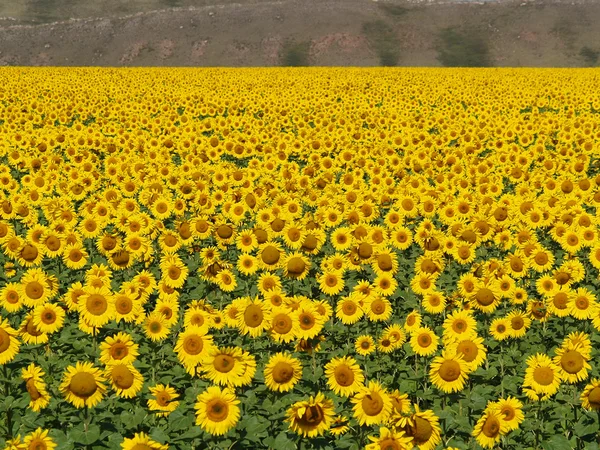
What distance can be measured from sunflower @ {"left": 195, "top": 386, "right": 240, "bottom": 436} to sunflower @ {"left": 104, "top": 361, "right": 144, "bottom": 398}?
34.0 inches

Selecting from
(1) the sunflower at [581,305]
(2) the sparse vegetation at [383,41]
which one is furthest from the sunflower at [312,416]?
(2) the sparse vegetation at [383,41]

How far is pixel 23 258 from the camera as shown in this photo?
7926mm

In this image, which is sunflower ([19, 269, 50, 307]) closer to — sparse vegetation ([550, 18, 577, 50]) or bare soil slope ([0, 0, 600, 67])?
bare soil slope ([0, 0, 600, 67])

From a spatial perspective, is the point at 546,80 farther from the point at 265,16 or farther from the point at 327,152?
the point at 265,16

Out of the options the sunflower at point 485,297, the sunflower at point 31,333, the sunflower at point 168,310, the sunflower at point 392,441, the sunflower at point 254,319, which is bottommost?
the sunflower at point 485,297

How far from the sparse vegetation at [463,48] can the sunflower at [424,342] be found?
8050 cm

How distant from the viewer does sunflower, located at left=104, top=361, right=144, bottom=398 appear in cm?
489

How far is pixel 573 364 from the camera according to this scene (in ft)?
17.2

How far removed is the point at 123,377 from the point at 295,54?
268ft

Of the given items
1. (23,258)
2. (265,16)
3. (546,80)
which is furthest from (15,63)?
(23,258)

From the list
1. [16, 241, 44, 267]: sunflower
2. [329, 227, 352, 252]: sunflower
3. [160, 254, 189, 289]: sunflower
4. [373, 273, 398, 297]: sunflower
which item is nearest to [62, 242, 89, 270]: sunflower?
[16, 241, 44, 267]: sunflower

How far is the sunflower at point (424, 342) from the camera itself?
6.32 meters

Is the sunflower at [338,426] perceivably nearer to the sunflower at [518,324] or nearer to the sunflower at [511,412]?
the sunflower at [511,412]

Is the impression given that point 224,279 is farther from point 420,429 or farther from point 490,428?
point 420,429
